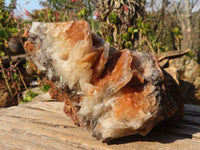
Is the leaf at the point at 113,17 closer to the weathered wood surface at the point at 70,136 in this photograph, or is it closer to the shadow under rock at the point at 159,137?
the weathered wood surface at the point at 70,136

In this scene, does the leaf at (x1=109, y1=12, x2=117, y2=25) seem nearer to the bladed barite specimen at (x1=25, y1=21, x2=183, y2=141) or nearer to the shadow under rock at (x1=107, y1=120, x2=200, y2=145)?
the bladed barite specimen at (x1=25, y1=21, x2=183, y2=141)

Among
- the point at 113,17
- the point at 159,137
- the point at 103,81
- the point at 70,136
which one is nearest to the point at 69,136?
the point at 70,136

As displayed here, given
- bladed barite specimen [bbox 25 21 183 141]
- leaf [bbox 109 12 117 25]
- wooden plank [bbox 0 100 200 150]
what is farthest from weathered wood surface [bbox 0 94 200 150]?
leaf [bbox 109 12 117 25]

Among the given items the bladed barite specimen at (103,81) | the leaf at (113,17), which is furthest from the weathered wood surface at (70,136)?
the leaf at (113,17)

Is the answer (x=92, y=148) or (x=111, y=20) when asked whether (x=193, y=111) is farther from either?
(x=111, y=20)

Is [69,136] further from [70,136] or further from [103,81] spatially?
[103,81]

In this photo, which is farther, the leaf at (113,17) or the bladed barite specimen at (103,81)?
the leaf at (113,17)
